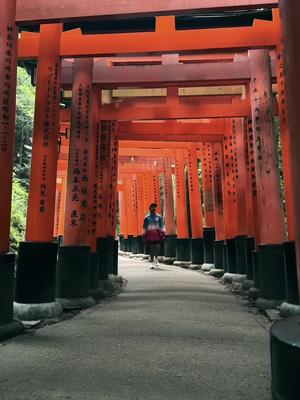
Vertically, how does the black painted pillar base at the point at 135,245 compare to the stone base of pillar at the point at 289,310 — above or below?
above

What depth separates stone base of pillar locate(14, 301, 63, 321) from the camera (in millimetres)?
4844

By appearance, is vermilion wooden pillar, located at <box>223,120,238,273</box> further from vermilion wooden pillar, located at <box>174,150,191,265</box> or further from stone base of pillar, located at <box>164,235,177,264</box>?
stone base of pillar, located at <box>164,235,177,264</box>

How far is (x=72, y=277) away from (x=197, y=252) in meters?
7.58

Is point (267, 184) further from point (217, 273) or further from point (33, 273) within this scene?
point (217, 273)

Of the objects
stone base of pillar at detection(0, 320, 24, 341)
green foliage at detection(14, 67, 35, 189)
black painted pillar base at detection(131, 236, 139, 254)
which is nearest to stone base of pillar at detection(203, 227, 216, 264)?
stone base of pillar at detection(0, 320, 24, 341)

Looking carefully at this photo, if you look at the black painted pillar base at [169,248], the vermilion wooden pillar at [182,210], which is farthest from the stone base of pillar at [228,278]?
the black painted pillar base at [169,248]

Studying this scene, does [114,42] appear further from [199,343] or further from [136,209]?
[136,209]

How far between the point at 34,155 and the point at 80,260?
5.38 ft

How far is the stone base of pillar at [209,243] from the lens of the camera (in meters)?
12.0

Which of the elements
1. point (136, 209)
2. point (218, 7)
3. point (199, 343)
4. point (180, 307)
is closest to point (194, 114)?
point (218, 7)

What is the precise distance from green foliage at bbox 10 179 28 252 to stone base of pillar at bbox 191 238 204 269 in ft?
17.9

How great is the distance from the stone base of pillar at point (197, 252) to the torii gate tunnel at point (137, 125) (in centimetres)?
316

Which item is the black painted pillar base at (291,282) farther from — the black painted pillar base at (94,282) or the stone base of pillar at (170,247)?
the stone base of pillar at (170,247)

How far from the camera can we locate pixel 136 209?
20422 mm
